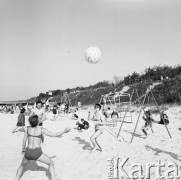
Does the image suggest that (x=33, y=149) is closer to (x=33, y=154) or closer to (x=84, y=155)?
(x=33, y=154)

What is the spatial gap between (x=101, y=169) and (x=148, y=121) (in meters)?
5.51

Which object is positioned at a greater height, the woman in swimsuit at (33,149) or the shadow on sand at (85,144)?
the woman in swimsuit at (33,149)

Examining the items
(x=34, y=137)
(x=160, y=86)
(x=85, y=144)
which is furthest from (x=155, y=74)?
(x=34, y=137)

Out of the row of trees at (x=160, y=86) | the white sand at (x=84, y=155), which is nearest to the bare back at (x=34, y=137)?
the white sand at (x=84, y=155)

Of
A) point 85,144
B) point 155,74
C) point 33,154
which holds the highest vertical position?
point 155,74

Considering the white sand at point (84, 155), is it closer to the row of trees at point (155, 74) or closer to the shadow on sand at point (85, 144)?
the shadow on sand at point (85, 144)

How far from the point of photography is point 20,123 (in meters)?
12.5

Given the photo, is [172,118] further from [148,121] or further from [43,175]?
[43,175]

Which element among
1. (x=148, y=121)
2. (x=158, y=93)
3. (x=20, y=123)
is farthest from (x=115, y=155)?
(x=158, y=93)

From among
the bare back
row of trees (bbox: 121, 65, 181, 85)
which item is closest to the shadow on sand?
the bare back

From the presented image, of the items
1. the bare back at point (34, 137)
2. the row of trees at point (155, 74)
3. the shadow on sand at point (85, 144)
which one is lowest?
the shadow on sand at point (85, 144)

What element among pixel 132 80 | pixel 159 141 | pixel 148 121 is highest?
pixel 132 80

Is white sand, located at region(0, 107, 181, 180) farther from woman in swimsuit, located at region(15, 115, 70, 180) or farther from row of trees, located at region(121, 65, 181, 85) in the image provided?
row of trees, located at region(121, 65, 181, 85)

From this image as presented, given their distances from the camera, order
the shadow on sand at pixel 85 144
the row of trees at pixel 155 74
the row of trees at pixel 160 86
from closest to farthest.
Answer: 1. the shadow on sand at pixel 85 144
2. the row of trees at pixel 160 86
3. the row of trees at pixel 155 74
